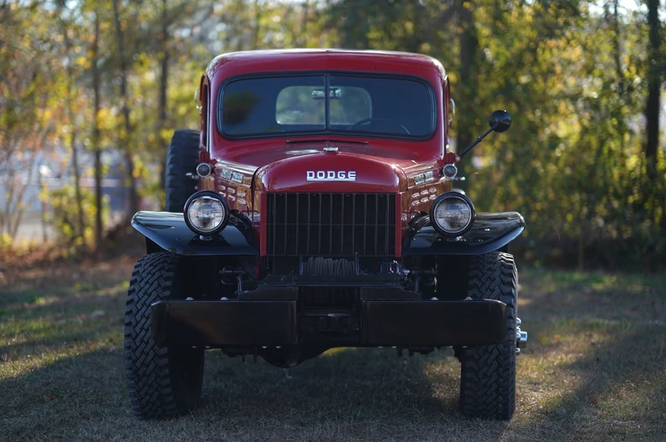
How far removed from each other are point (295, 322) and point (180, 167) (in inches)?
113

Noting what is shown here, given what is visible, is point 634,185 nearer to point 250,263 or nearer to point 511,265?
point 511,265

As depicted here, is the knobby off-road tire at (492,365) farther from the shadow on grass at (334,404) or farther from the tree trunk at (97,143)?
the tree trunk at (97,143)

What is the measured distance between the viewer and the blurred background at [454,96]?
13070 millimetres

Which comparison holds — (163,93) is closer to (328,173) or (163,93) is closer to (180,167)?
(180,167)

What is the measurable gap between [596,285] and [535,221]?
234 cm

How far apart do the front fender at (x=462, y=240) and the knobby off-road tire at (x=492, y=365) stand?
22 centimetres

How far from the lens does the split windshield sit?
20.6ft

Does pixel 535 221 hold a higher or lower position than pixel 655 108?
lower

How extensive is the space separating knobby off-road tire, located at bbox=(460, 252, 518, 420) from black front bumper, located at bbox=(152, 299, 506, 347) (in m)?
0.38

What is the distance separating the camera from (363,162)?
532 cm

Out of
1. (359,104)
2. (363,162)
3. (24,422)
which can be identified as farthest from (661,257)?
(24,422)


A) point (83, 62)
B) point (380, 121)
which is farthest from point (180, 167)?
point (83, 62)

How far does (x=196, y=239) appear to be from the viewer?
532cm

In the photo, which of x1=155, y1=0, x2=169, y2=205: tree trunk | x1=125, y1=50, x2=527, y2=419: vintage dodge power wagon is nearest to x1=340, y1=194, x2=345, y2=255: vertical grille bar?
x1=125, y1=50, x2=527, y2=419: vintage dodge power wagon
